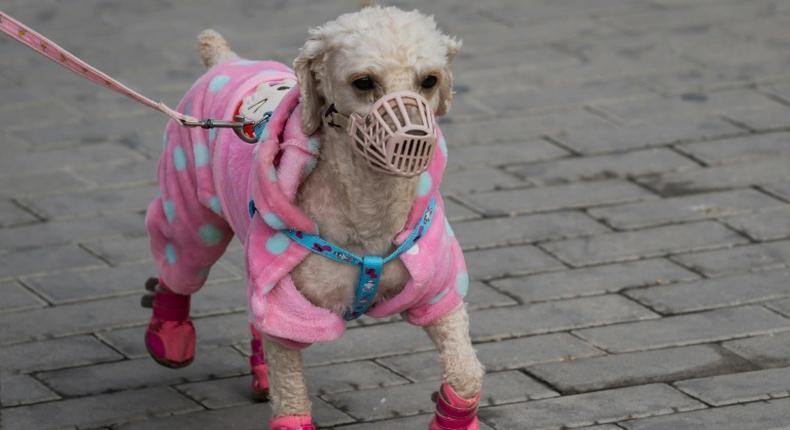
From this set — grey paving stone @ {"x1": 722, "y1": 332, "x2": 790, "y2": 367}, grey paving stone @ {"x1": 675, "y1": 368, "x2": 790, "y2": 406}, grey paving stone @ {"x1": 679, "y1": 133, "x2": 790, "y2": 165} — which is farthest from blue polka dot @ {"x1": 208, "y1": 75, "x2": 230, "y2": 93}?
grey paving stone @ {"x1": 679, "y1": 133, "x2": 790, "y2": 165}

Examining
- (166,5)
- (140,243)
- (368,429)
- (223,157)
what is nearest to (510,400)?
(368,429)

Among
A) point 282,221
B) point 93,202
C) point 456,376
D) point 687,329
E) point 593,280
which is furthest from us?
point 93,202

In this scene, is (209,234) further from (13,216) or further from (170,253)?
(13,216)

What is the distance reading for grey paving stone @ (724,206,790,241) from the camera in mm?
5668

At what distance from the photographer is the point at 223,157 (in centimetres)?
413

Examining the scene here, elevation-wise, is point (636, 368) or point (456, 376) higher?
point (456, 376)

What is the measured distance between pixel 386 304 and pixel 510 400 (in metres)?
0.81

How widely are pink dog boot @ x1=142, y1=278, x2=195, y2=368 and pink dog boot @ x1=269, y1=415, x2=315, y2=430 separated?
3.10 feet

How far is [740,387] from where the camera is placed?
14.7 feet

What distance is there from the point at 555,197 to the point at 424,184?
8.01 feet

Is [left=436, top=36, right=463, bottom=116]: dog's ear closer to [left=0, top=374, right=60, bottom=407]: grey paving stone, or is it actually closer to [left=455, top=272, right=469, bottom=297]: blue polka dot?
[left=455, top=272, right=469, bottom=297]: blue polka dot

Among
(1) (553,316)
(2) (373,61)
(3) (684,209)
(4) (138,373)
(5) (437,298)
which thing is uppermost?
(2) (373,61)

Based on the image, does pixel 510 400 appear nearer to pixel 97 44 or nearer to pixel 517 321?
pixel 517 321

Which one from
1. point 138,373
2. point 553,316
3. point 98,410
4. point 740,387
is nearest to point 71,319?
point 138,373
